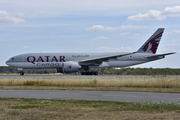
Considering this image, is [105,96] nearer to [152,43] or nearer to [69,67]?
[69,67]

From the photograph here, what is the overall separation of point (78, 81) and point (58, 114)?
44.5ft

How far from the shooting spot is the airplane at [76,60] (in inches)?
1399

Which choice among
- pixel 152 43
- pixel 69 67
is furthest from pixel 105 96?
pixel 152 43

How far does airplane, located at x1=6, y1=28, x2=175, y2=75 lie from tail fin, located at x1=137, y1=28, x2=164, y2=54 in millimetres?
840

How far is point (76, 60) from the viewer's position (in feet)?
124

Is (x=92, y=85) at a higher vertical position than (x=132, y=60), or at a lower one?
lower

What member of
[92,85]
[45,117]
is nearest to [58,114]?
[45,117]

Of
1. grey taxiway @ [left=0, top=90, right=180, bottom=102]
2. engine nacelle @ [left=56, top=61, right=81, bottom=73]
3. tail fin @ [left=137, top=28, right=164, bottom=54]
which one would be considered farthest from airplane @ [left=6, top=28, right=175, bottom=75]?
grey taxiway @ [left=0, top=90, right=180, bottom=102]

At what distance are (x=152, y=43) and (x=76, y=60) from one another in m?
12.4

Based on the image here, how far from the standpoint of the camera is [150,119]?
6750 millimetres

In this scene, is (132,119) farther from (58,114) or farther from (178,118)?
(58,114)

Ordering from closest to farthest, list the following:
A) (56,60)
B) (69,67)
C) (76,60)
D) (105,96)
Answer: (105,96) → (69,67) → (56,60) → (76,60)

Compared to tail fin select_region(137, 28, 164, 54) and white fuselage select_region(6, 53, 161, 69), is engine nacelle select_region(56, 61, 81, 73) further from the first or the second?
tail fin select_region(137, 28, 164, 54)

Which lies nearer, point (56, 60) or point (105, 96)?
point (105, 96)
